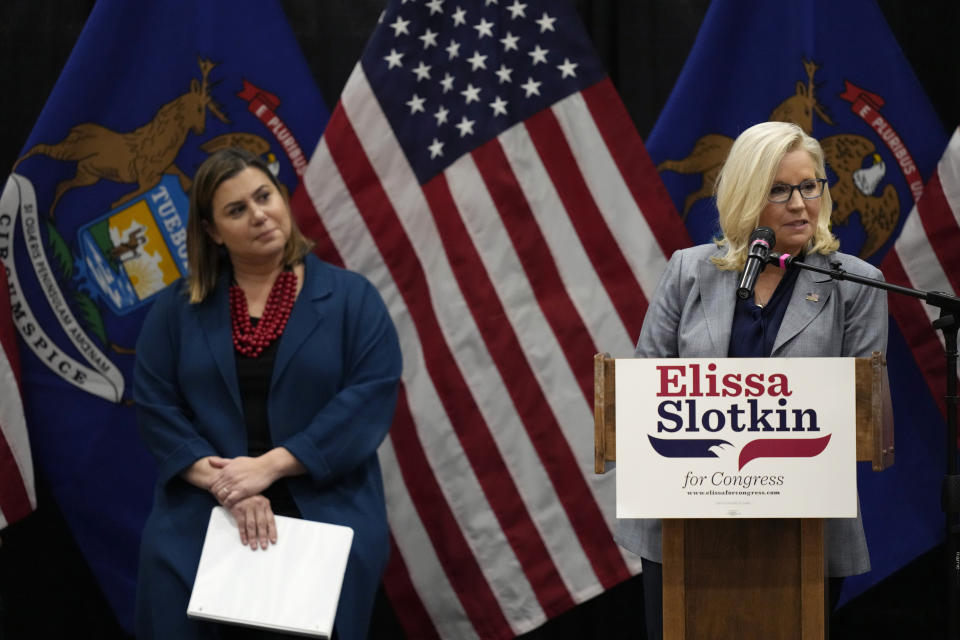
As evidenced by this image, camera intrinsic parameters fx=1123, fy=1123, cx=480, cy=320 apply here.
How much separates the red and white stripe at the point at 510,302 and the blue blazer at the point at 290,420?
1.60 ft

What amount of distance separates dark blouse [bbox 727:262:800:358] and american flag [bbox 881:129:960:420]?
1.18 meters

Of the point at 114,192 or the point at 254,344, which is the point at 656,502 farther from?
the point at 114,192

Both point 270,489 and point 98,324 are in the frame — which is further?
point 98,324

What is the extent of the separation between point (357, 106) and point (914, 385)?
1.94 meters

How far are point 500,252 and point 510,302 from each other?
0.53 ft

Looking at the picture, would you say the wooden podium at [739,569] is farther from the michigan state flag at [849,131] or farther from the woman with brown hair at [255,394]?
the michigan state flag at [849,131]

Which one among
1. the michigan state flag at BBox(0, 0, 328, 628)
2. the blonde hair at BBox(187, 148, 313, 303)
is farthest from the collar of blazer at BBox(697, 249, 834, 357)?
the michigan state flag at BBox(0, 0, 328, 628)

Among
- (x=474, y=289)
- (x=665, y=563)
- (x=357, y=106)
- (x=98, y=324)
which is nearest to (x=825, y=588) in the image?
(x=665, y=563)

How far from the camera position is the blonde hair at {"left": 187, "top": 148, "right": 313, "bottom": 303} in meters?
3.12

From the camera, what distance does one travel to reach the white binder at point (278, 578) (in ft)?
9.03

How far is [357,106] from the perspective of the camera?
3559 mm

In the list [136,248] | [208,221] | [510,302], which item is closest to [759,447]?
[510,302]

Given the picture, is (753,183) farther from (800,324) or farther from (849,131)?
(849,131)

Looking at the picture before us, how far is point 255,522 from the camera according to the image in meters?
2.85
